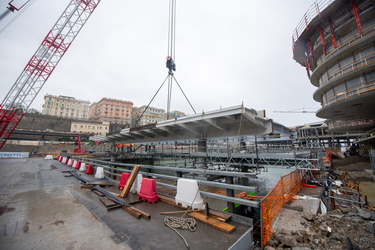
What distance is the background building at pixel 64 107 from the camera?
8656cm

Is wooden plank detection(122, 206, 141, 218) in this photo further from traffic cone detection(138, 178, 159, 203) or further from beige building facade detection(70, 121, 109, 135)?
beige building facade detection(70, 121, 109, 135)

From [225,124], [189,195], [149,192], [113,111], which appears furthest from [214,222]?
[113,111]

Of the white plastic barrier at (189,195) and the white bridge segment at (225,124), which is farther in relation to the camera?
the white bridge segment at (225,124)

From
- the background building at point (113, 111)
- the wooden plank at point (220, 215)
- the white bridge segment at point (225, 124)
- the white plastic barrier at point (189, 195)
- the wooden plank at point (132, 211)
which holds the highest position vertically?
the background building at point (113, 111)

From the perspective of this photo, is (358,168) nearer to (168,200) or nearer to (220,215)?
(220,215)

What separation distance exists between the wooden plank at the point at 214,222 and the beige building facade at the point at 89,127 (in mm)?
70573

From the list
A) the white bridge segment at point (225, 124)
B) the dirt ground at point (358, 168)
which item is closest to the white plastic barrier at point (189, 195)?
the white bridge segment at point (225, 124)

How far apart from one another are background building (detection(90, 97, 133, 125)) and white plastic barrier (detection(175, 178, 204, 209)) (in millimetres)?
88974

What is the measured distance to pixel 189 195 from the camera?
400 centimetres

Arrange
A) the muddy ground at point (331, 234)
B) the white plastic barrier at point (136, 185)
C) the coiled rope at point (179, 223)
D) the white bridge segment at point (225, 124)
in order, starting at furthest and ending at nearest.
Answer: the white bridge segment at point (225, 124) < the white plastic barrier at point (136, 185) < the muddy ground at point (331, 234) < the coiled rope at point (179, 223)

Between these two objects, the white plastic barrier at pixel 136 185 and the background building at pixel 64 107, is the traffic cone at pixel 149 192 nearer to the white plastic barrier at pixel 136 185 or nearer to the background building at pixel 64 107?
the white plastic barrier at pixel 136 185

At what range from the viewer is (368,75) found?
18453 mm

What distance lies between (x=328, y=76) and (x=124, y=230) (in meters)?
30.8

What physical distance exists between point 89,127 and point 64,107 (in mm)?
35599
